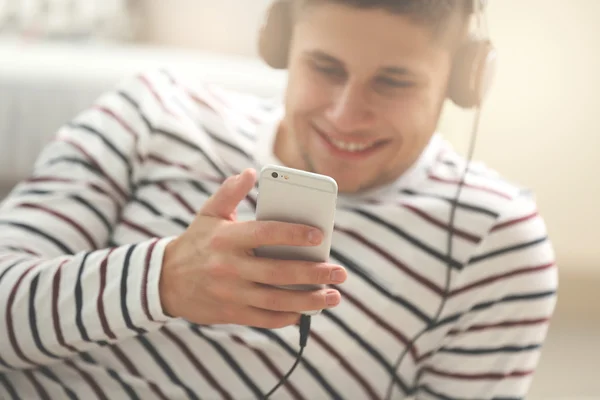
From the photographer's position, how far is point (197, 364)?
70 centimetres

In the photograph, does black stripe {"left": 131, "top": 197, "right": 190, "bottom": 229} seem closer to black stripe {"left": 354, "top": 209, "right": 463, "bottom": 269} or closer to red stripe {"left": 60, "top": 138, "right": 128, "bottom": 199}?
red stripe {"left": 60, "top": 138, "right": 128, "bottom": 199}

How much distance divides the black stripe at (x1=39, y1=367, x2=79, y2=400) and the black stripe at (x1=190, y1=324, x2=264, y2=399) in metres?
0.15

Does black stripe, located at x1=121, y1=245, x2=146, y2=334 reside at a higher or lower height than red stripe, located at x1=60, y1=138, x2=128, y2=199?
lower

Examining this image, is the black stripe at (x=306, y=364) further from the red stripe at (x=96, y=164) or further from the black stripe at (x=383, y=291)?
the red stripe at (x=96, y=164)

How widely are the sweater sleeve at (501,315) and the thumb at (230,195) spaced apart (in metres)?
0.29

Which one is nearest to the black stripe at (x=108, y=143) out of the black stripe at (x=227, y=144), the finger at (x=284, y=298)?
the black stripe at (x=227, y=144)

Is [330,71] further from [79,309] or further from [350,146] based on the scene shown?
[79,309]

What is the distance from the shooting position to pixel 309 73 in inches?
26.2

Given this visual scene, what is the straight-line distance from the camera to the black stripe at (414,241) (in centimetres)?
71

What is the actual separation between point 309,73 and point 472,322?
1.06 feet

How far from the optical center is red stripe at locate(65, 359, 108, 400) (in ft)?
2.28

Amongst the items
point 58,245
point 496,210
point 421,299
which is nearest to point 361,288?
point 421,299

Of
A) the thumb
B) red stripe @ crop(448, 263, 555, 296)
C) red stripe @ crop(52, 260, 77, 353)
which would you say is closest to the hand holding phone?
the thumb

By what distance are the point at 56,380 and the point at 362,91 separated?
0.46 metres
